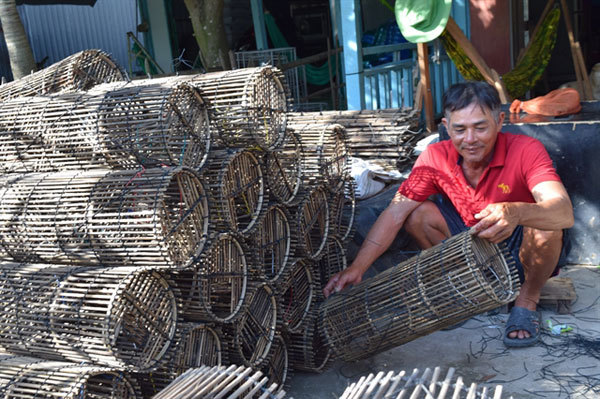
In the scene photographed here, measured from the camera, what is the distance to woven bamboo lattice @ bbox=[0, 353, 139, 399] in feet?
7.71

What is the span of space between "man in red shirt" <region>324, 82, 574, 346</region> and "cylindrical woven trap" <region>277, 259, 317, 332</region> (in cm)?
21

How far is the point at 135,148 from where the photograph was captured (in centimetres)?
294

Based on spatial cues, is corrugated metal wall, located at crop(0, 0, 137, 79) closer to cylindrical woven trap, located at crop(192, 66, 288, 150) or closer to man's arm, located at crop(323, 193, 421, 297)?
cylindrical woven trap, located at crop(192, 66, 288, 150)

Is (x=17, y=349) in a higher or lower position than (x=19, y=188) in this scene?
lower

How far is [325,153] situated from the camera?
4047mm

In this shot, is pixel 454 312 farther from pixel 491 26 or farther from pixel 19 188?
pixel 491 26

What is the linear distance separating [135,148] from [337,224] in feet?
4.92

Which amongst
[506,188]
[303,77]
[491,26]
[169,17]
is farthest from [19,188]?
[169,17]

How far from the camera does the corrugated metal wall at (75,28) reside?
363 inches

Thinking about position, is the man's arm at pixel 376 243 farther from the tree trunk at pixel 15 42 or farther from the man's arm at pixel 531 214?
the tree trunk at pixel 15 42

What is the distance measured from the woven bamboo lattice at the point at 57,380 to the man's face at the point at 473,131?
197 centimetres

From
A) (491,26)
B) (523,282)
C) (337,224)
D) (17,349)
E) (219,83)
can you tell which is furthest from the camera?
(491,26)

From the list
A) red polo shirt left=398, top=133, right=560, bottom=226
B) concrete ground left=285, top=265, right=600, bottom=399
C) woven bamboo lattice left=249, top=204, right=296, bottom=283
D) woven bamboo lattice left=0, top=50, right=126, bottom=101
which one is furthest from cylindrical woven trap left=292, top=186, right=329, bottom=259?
woven bamboo lattice left=0, top=50, right=126, bottom=101

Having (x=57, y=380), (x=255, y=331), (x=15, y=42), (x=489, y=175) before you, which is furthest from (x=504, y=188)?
(x=15, y=42)
